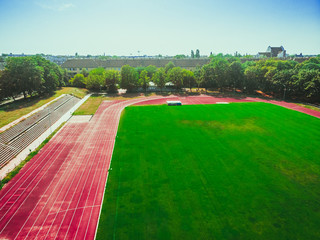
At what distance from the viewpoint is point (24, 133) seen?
33.3 meters

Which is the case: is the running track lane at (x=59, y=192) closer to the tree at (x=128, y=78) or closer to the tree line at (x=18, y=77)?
the tree line at (x=18, y=77)

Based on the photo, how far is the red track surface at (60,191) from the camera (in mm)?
16875

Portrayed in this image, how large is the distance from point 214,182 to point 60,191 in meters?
16.0

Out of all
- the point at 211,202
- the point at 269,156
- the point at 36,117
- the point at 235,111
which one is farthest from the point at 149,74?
the point at 211,202

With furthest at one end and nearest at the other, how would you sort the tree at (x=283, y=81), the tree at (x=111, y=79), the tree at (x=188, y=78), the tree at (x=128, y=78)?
the tree at (x=188, y=78) < the tree at (x=111, y=79) < the tree at (x=128, y=78) < the tree at (x=283, y=81)

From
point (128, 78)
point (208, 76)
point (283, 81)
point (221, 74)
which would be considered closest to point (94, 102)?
point (128, 78)

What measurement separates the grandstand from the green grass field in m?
13.6

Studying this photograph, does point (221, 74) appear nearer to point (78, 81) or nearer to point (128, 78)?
point (128, 78)

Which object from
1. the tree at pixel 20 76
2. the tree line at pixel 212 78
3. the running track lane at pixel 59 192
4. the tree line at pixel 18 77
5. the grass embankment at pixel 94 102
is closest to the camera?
the running track lane at pixel 59 192

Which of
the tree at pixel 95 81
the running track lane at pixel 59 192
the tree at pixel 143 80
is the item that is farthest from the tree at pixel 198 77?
the running track lane at pixel 59 192

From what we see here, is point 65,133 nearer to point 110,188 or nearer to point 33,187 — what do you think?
point 33,187

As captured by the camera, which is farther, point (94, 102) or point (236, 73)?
point (236, 73)

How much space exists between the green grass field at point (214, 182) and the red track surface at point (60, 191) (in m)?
1.57

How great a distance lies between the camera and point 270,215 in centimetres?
1789
